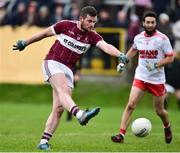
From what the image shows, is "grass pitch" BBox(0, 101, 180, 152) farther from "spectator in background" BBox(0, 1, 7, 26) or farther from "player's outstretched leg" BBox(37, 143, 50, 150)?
"spectator in background" BBox(0, 1, 7, 26)

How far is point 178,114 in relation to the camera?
25266 mm

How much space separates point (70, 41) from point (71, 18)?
14620 mm

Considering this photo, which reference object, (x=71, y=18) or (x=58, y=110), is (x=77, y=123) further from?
(x=71, y=18)

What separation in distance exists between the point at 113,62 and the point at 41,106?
320cm

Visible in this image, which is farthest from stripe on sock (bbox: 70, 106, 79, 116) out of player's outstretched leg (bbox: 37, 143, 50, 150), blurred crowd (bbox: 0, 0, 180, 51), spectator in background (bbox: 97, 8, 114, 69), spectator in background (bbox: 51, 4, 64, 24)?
spectator in background (bbox: 51, 4, 64, 24)

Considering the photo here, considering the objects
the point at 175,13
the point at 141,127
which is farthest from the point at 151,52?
the point at 175,13

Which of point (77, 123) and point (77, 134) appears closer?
point (77, 134)

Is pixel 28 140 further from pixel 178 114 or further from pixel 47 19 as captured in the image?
pixel 47 19

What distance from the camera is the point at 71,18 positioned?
29.1 metres

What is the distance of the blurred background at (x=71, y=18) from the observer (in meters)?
28.8

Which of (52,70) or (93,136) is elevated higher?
(52,70)

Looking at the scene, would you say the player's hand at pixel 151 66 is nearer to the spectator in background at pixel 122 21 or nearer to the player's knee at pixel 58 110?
the player's knee at pixel 58 110

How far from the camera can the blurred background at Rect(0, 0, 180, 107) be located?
28.8 metres

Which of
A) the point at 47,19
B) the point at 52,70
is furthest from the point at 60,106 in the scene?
the point at 47,19
